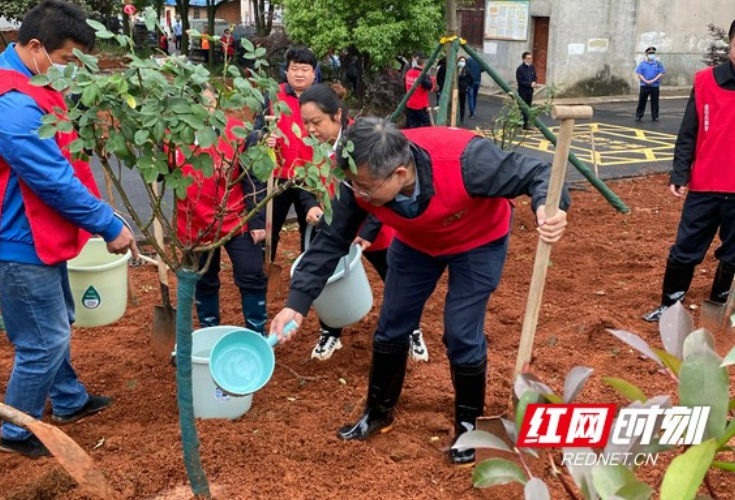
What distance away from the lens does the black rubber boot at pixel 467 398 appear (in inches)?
109

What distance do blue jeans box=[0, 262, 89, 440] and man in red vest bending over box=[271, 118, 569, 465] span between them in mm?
938

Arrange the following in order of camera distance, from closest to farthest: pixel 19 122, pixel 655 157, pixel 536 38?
pixel 19 122
pixel 655 157
pixel 536 38

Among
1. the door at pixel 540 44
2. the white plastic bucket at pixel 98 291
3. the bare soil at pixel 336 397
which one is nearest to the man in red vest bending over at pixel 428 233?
the bare soil at pixel 336 397

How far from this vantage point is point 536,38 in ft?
60.9

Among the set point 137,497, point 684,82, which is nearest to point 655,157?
point 137,497

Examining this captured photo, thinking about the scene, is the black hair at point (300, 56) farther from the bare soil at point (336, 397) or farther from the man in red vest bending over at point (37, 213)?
the man in red vest bending over at point (37, 213)

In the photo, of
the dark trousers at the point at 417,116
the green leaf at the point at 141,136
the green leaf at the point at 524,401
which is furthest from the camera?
the dark trousers at the point at 417,116

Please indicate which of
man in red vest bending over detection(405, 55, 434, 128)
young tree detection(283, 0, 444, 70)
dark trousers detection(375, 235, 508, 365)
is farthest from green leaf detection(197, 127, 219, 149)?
young tree detection(283, 0, 444, 70)

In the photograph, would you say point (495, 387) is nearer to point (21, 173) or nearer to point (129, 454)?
point (129, 454)

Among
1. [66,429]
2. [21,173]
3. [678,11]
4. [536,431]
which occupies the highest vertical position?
[678,11]

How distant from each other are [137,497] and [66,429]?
765 millimetres

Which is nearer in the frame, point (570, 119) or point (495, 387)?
point (570, 119)

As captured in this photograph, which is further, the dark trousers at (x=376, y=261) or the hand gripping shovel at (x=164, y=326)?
the dark trousers at (x=376, y=261)

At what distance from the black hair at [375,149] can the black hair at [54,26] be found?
3.49 feet
